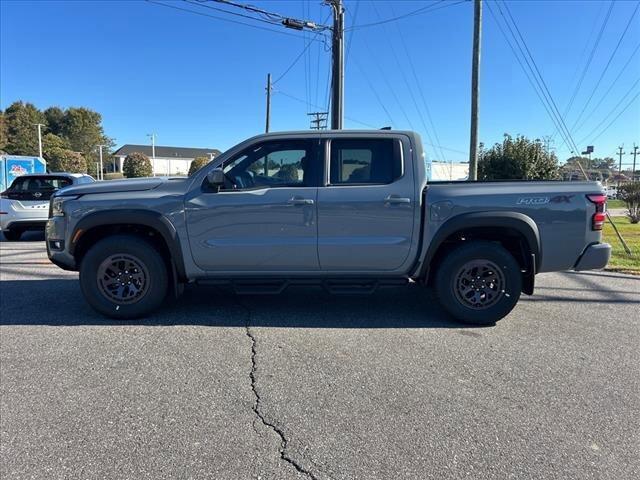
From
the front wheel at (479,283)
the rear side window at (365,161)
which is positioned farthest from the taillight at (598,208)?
the rear side window at (365,161)

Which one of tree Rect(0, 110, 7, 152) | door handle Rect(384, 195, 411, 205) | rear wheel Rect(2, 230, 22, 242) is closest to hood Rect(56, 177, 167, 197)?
door handle Rect(384, 195, 411, 205)

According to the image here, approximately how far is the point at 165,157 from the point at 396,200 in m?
112

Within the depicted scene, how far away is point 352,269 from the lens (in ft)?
16.5

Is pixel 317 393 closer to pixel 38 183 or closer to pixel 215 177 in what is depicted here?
pixel 215 177

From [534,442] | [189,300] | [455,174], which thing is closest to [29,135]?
[455,174]

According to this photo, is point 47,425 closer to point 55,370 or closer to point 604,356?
point 55,370

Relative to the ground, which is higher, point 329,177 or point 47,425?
point 329,177

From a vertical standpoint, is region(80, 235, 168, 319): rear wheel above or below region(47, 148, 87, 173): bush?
below

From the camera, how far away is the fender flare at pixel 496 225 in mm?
4742

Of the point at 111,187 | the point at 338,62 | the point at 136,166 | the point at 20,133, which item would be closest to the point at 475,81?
the point at 338,62

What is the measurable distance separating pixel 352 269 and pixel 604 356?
242 centimetres

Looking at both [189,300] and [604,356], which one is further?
[189,300]

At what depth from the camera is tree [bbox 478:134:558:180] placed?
65.3ft

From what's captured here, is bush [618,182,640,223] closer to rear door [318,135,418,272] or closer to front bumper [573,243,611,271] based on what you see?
front bumper [573,243,611,271]
